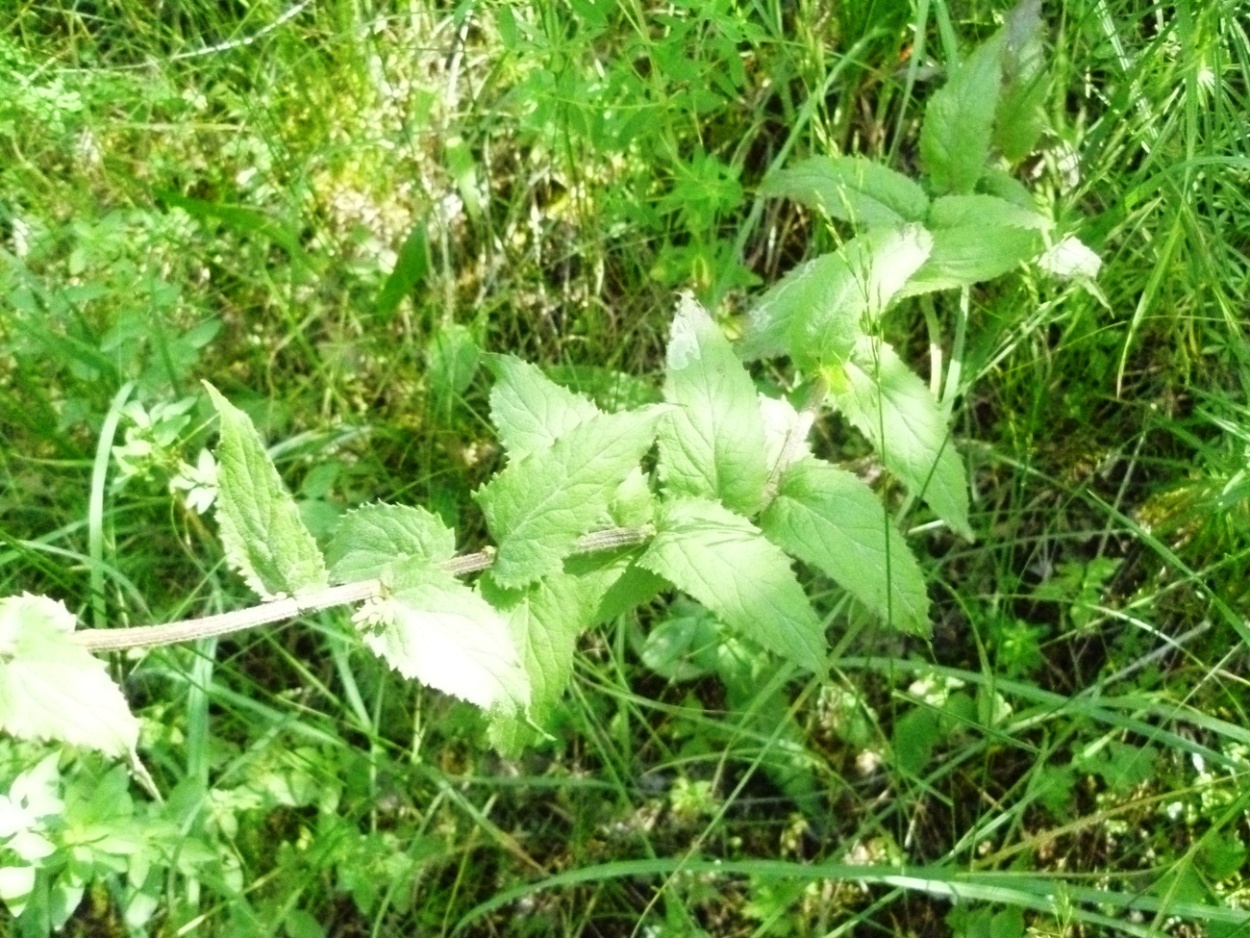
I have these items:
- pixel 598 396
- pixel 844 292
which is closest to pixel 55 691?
pixel 844 292

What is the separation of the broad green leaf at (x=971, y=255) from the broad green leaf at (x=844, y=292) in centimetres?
4

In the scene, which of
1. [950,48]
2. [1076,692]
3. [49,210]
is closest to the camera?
[950,48]

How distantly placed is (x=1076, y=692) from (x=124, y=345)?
164cm

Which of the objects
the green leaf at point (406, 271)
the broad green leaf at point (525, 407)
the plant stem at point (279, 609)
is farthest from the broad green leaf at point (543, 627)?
the green leaf at point (406, 271)

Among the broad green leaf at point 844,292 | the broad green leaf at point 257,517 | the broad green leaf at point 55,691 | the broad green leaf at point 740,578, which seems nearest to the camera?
the broad green leaf at point 55,691

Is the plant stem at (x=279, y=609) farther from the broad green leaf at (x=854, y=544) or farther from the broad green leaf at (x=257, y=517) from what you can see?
the broad green leaf at (x=854, y=544)

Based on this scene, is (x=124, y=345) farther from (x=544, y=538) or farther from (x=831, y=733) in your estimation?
(x=831, y=733)

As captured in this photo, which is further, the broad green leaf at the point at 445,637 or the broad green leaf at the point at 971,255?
the broad green leaf at the point at 971,255

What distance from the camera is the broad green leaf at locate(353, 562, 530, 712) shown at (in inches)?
40.4

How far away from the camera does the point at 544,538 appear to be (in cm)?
111

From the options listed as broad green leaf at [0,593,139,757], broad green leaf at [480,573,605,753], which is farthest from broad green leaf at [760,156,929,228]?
broad green leaf at [0,593,139,757]

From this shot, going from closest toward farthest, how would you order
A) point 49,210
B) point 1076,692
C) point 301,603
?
point 301,603, point 1076,692, point 49,210

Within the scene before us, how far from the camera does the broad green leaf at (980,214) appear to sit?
138 cm

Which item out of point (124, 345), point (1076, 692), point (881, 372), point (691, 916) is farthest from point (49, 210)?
point (1076, 692)
